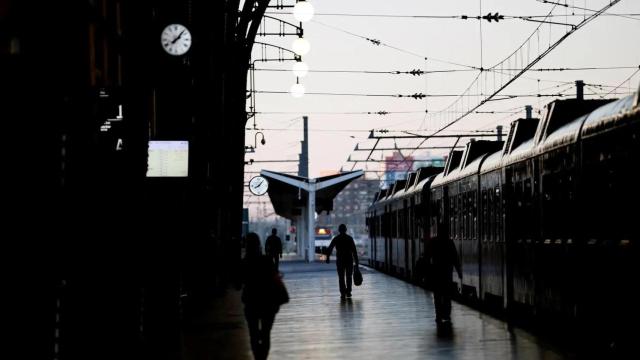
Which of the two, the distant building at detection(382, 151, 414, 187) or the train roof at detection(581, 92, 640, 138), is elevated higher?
the distant building at detection(382, 151, 414, 187)

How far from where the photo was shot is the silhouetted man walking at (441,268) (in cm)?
1955

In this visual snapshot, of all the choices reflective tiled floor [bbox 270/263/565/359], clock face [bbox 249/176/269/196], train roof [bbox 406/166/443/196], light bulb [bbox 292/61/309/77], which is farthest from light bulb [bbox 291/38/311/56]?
clock face [bbox 249/176/269/196]

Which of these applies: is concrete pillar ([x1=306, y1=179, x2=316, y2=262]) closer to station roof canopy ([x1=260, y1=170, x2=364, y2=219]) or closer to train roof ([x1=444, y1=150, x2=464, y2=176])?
station roof canopy ([x1=260, y1=170, x2=364, y2=219])

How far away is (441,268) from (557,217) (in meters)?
3.64

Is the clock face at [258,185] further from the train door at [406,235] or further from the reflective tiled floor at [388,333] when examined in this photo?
the reflective tiled floor at [388,333]

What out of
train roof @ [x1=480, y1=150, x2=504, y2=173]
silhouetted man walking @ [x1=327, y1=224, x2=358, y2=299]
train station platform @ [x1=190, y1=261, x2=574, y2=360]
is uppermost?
train roof @ [x1=480, y1=150, x2=504, y2=173]

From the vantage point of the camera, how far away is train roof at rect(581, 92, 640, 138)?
13125 millimetres

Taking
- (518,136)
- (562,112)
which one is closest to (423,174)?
(518,136)

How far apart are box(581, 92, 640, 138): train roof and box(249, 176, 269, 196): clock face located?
35.9 m

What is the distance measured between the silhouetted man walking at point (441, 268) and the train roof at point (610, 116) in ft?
16.0

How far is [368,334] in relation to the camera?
60.1 ft

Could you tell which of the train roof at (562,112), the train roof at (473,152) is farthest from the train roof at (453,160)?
the train roof at (562,112)

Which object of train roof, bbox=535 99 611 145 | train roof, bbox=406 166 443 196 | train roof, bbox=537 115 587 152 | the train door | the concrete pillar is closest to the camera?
train roof, bbox=537 115 587 152

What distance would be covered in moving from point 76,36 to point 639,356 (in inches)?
246
